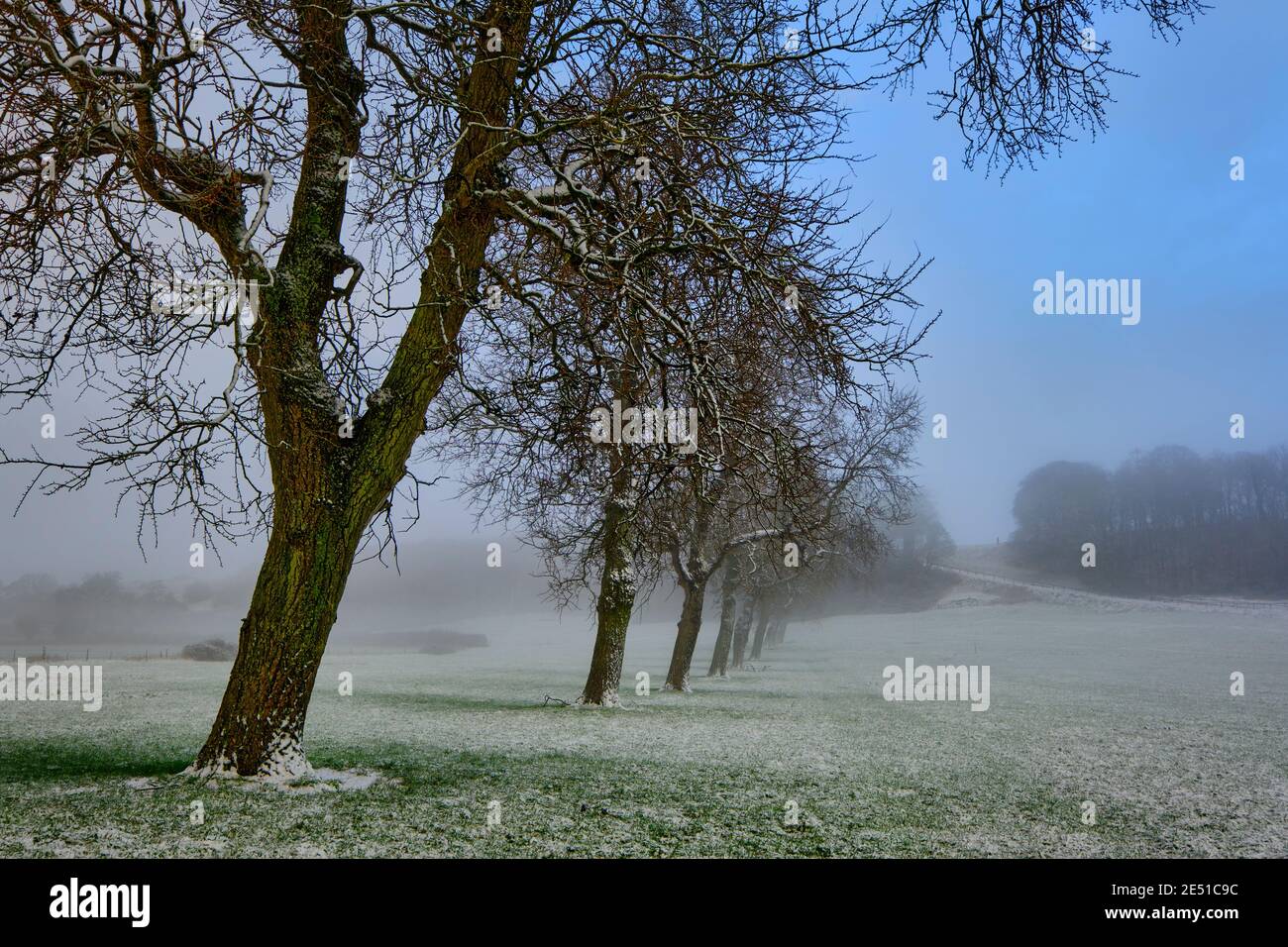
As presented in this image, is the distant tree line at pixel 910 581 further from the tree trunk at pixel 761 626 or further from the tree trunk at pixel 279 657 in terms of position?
the tree trunk at pixel 279 657

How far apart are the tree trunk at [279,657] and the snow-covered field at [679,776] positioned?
1.58ft

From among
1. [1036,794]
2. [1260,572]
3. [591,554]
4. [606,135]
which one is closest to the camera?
[606,135]

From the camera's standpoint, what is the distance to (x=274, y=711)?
855 cm

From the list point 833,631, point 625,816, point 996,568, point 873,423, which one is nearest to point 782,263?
point 625,816

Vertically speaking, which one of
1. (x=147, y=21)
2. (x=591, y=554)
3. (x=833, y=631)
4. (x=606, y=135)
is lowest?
(x=833, y=631)

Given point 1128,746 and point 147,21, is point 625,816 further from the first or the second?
point 1128,746

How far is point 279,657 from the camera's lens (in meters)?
8.52

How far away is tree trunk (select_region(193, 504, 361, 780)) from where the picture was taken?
8.51m

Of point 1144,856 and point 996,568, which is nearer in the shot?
point 1144,856

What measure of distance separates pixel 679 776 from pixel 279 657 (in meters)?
4.67

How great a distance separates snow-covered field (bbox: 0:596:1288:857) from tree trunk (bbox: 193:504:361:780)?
48cm

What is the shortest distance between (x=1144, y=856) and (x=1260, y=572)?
217ft
